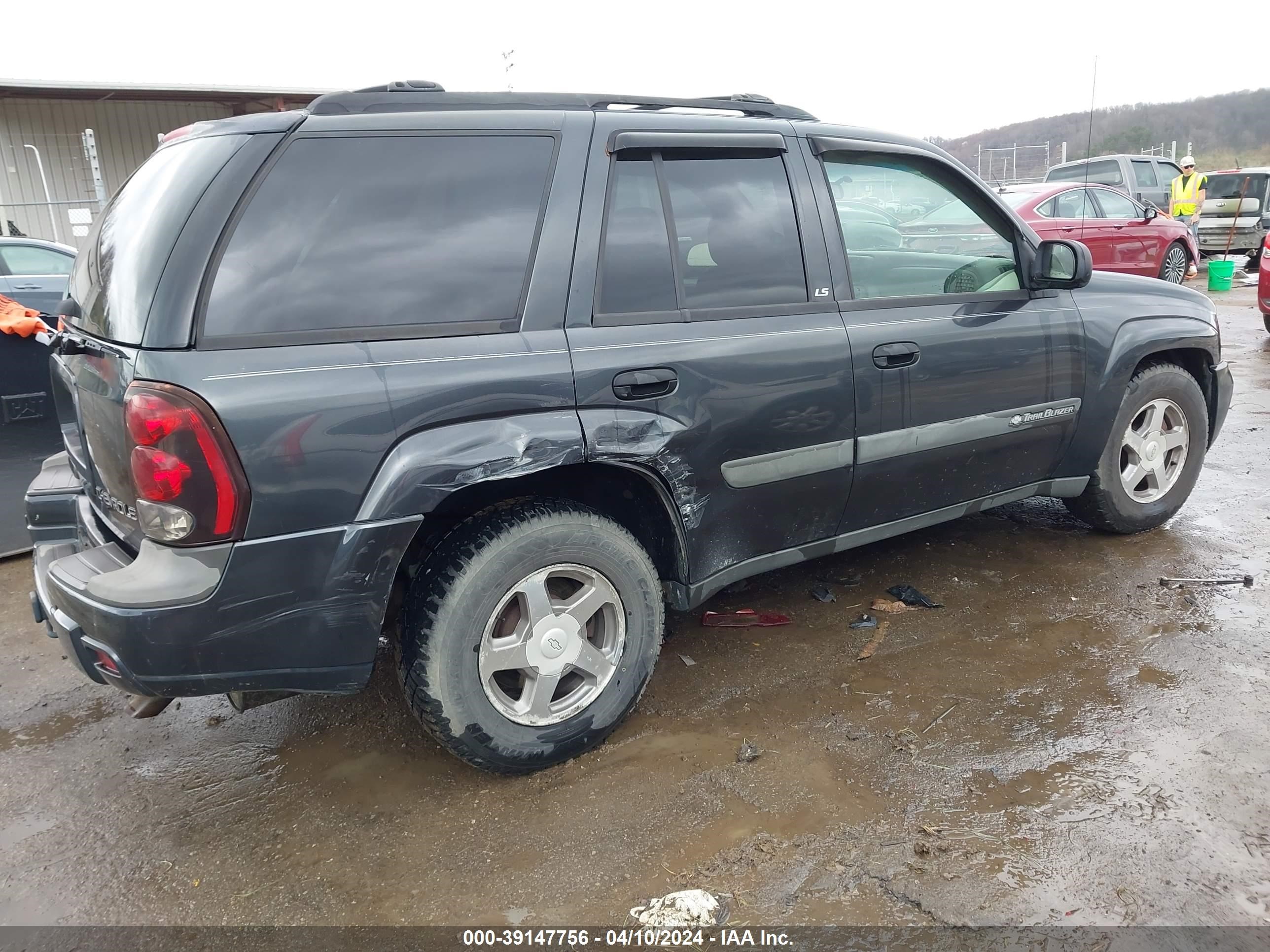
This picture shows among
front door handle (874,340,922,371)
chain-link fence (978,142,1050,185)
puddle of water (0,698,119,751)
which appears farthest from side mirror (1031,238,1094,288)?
chain-link fence (978,142,1050,185)

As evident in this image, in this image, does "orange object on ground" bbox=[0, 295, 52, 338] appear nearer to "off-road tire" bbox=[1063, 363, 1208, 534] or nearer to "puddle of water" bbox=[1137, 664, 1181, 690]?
"puddle of water" bbox=[1137, 664, 1181, 690]

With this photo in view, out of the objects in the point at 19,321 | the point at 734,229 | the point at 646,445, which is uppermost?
the point at 734,229

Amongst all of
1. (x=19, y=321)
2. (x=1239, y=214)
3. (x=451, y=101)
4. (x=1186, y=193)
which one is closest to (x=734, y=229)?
(x=451, y=101)

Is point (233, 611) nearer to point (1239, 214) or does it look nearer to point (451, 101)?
point (451, 101)

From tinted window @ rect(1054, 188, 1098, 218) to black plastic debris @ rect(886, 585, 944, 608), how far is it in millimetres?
8900

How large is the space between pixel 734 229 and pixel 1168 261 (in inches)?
485

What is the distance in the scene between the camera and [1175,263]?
1280 cm

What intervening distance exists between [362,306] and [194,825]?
1.55 meters

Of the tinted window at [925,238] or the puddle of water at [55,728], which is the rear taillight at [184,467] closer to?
the puddle of water at [55,728]

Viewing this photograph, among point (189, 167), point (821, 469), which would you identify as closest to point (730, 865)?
point (821, 469)

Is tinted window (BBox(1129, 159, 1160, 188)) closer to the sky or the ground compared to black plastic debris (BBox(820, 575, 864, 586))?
closer to the sky

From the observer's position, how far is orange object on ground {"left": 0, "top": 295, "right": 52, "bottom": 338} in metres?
3.93

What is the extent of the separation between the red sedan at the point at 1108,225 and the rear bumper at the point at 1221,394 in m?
6.45

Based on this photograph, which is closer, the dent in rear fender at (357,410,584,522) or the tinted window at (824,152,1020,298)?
the dent in rear fender at (357,410,584,522)
